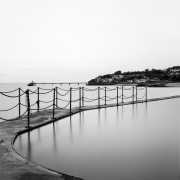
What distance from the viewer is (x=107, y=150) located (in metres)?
4.75

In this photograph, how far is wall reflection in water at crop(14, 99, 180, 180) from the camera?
143 inches

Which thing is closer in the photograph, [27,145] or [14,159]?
[14,159]

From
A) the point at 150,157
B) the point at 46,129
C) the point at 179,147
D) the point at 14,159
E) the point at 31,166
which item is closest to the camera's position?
the point at 31,166

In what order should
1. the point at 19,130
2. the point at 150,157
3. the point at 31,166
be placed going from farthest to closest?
the point at 19,130 → the point at 150,157 → the point at 31,166

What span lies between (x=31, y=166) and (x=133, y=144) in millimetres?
2507

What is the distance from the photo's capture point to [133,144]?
5.20 meters

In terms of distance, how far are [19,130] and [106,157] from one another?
3.03 meters

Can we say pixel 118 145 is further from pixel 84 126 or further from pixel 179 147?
pixel 84 126

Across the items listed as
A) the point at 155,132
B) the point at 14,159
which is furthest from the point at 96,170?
the point at 155,132

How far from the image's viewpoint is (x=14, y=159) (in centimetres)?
389

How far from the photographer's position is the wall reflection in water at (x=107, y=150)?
3641 millimetres

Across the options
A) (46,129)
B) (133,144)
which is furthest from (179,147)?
(46,129)

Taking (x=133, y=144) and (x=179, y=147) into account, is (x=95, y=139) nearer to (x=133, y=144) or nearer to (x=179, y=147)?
(x=133, y=144)

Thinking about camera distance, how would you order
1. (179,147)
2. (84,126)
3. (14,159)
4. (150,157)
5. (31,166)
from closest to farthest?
1. (31,166)
2. (14,159)
3. (150,157)
4. (179,147)
5. (84,126)
